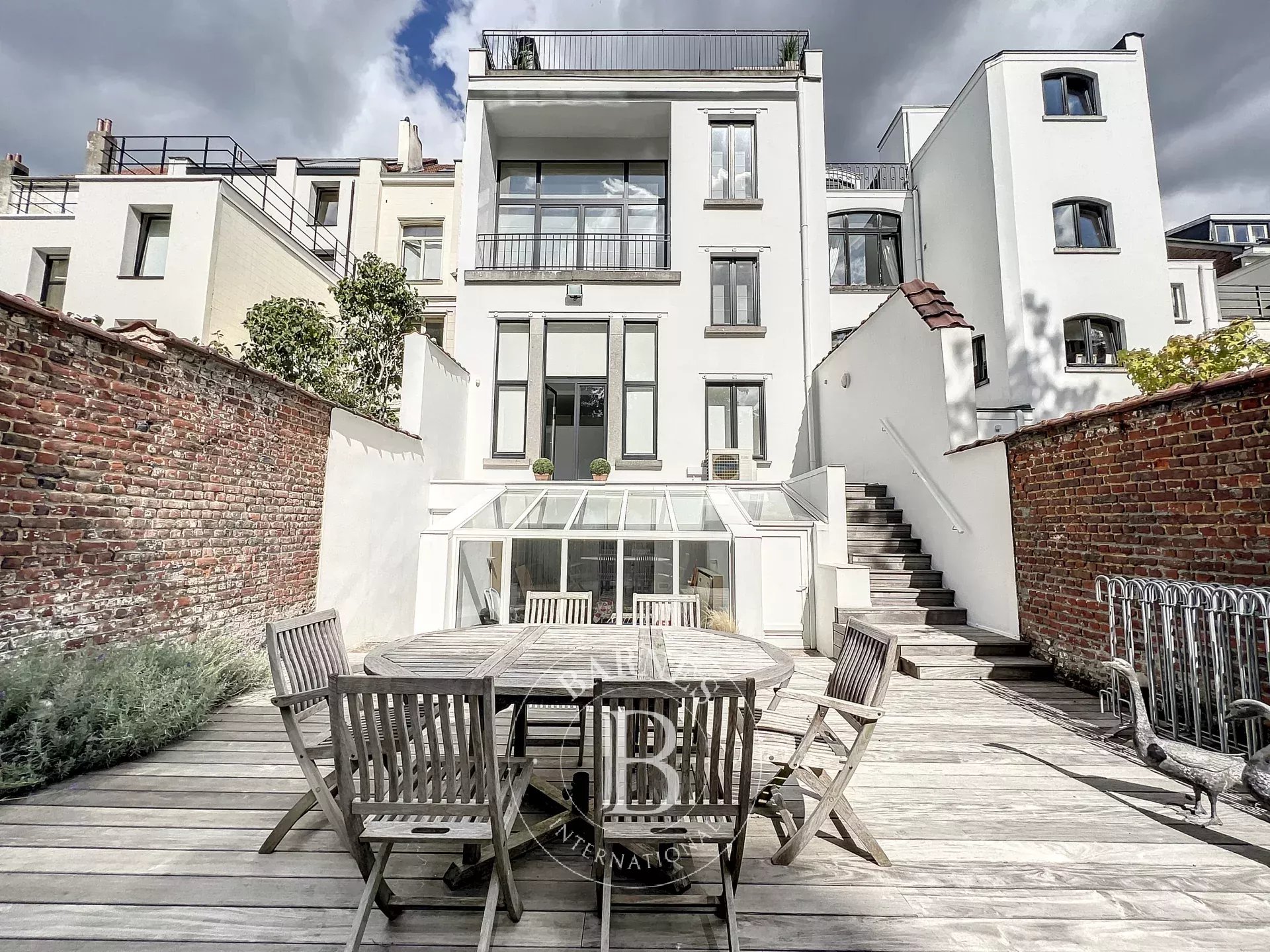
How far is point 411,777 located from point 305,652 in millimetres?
1168

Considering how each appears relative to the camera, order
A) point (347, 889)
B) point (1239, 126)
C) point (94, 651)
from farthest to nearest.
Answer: point (1239, 126) → point (94, 651) → point (347, 889)

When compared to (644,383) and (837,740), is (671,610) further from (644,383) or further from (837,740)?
(644,383)

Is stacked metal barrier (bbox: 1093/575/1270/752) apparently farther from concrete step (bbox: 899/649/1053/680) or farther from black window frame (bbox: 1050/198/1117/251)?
black window frame (bbox: 1050/198/1117/251)

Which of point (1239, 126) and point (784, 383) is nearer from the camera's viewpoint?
point (784, 383)

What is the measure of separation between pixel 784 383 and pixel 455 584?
640cm

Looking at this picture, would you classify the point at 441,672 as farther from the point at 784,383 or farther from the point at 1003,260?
the point at 1003,260

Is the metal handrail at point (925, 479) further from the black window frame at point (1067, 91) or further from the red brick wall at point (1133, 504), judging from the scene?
the black window frame at point (1067, 91)

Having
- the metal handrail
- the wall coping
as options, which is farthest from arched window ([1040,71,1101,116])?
the wall coping

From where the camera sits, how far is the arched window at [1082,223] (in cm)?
930

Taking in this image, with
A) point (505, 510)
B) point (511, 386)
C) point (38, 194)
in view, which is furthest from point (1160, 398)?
point (38, 194)

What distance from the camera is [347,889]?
2018 millimetres

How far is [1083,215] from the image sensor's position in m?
9.40

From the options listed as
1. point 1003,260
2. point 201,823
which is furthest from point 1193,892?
point 1003,260

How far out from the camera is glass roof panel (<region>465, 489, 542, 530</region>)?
6344mm
